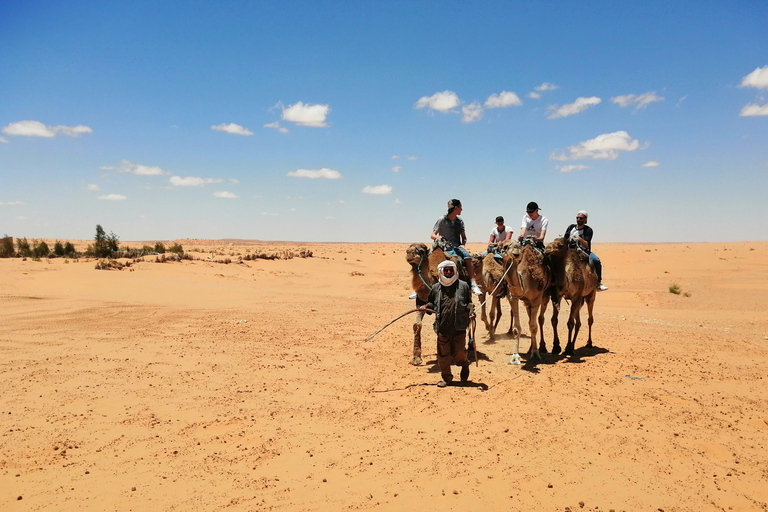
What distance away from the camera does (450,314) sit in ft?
24.9

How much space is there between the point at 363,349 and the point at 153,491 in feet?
20.5

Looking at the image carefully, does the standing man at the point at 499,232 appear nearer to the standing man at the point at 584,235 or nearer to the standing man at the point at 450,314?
the standing man at the point at 584,235

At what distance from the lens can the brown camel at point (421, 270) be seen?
916cm

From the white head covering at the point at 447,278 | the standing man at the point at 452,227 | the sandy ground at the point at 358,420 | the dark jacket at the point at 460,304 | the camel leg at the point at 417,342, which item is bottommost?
the sandy ground at the point at 358,420

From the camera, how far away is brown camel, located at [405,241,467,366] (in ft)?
30.0

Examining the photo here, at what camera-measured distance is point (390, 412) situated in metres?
6.87

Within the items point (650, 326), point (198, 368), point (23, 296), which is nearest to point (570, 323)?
point (650, 326)

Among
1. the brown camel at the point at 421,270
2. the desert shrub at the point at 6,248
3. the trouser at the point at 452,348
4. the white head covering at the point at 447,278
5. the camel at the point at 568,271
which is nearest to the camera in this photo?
the white head covering at the point at 447,278

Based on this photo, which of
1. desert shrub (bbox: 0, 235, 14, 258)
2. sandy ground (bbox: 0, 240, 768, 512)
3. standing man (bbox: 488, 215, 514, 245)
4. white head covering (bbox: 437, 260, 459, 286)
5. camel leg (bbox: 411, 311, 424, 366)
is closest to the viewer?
sandy ground (bbox: 0, 240, 768, 512)

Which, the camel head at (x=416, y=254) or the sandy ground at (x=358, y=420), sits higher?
the camel head at (x=416, y=254)

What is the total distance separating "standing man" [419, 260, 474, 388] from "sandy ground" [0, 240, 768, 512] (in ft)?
2.01

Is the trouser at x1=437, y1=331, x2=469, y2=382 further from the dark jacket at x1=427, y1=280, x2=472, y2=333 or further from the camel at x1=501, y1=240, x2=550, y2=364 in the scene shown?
the camel at x1=501, y1=240, x2=550, y2=364

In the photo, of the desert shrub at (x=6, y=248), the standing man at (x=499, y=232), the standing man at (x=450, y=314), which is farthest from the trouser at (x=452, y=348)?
the desert shrub at (x=6, y=248)

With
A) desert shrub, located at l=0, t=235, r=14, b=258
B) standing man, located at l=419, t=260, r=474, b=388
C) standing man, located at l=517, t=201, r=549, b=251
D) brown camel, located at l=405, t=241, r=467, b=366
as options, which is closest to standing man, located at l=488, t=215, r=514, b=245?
standing man, located at l=517, t=201, r=549, b=251
